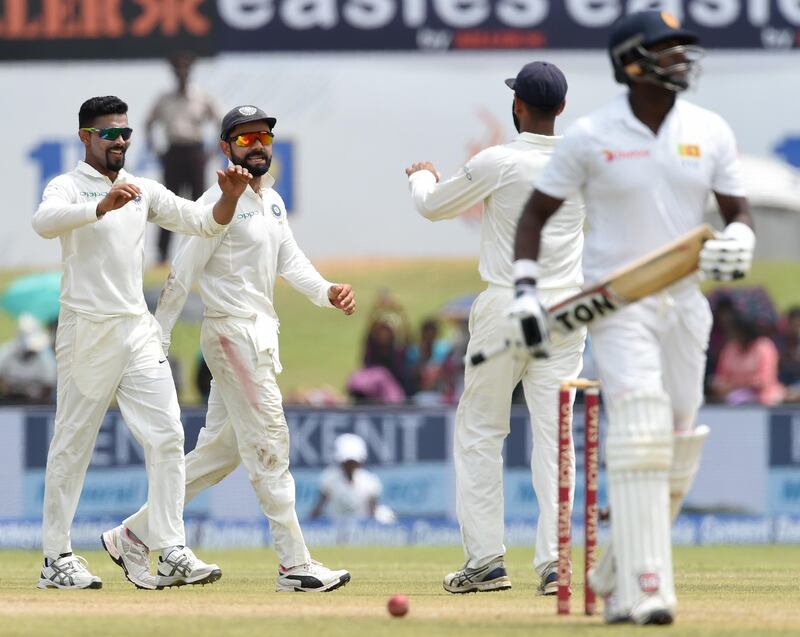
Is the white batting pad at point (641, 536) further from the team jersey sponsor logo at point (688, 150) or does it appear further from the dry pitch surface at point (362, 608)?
the team jersey sponsor logo at point (688, 150)

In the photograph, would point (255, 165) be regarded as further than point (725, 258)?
Yes

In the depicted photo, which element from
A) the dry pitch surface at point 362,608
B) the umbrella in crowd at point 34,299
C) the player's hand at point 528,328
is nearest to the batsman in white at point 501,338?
the dry pitch surface at point 362,608

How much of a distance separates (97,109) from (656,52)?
310 cm

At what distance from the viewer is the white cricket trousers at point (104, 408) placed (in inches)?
332

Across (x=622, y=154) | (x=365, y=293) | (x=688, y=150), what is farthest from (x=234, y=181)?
(x=365, y=293)

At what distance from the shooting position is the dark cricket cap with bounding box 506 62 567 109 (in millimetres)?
8094

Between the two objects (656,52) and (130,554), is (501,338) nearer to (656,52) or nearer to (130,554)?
(656,52)

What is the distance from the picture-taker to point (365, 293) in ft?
78.6

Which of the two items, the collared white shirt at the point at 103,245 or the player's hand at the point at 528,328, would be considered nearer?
the player's hand at the point at 528,328

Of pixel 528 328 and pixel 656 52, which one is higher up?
pixel 656 52

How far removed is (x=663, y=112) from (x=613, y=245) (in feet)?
1.69

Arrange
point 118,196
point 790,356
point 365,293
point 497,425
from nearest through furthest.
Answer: point 118,196 → point 497,425 → point 790,356 → point 365,293

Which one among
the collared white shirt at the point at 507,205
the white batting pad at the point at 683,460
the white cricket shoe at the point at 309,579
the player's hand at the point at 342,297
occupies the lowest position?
the white cricket shoe at the point at 309,579

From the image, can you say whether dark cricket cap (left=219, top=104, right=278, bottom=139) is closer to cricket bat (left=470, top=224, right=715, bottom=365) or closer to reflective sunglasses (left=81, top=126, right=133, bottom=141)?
reflective sunglasses (left=81, top=126, right=133, bottom=141)
